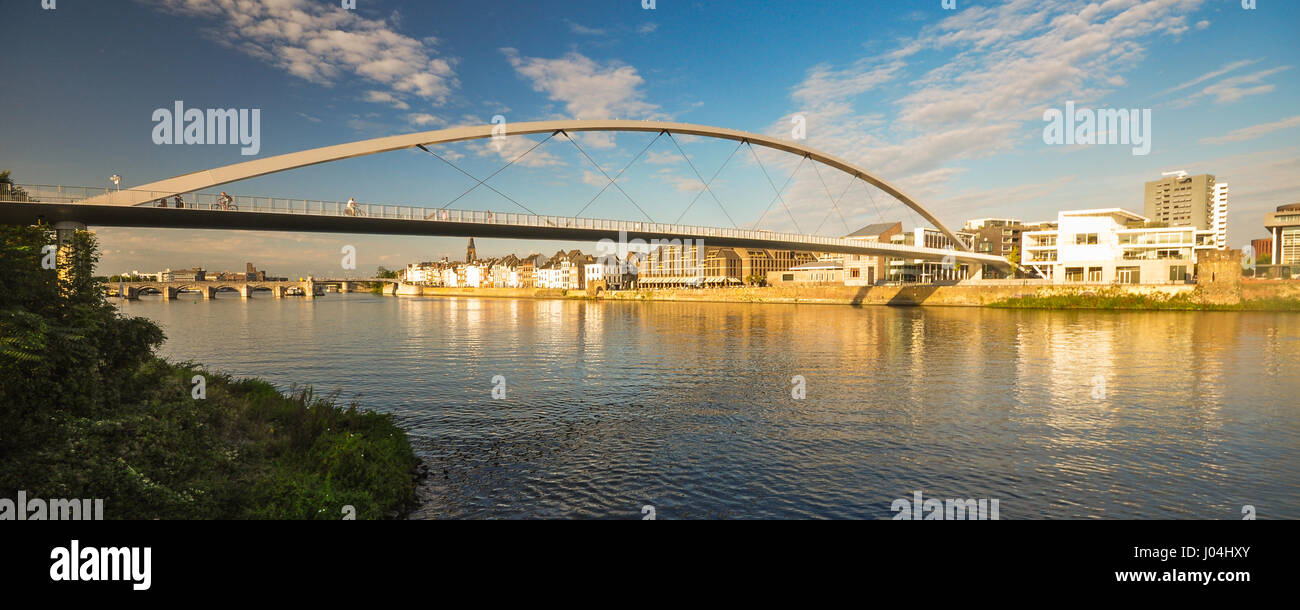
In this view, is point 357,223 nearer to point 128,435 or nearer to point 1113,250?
point 128,435

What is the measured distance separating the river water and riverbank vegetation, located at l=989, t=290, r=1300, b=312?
127ft

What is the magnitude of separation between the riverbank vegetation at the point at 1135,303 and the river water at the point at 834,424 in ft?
127

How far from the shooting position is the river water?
34.2 feet

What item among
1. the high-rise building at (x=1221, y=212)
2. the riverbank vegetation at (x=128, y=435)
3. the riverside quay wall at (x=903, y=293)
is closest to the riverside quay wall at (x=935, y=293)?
the riverside quay wall at (x=903, y=293)

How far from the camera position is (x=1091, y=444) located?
1367 centimetres

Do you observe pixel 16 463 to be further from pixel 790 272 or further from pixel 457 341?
pixel 790 272

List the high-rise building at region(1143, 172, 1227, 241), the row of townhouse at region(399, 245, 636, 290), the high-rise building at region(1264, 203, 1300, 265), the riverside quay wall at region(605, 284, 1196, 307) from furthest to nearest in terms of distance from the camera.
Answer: the high-rise building at region(1143, 172, 1227, 241)
the row of townhouse at region(399, 245, 636, 290)
the high-rise building at region(1264, 203, 1300, 265)
the riverside quay wall at region(605, 284, 1196, 307)

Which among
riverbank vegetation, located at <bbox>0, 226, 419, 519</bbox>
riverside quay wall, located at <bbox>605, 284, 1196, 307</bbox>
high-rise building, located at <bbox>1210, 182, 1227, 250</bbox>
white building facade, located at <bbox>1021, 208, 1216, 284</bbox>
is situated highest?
high-rise building, located at <bbox>1210, 182, 1227, 250</bbox>

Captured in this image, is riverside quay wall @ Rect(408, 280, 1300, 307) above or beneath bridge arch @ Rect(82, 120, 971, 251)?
beneath

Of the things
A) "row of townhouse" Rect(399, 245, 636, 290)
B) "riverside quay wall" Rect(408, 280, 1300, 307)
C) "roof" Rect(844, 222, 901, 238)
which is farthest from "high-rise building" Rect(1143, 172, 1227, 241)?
"row of townhouse" Rect(399, 245, 636, 290)

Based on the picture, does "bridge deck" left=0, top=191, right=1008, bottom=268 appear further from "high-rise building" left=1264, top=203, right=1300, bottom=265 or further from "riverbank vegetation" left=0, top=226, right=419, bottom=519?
Result: "high-rise building" left=1264, top=203, right=1300, bottom=265

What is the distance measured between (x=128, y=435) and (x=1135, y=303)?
3589 inches

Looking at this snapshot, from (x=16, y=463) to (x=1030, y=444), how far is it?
18.7m
